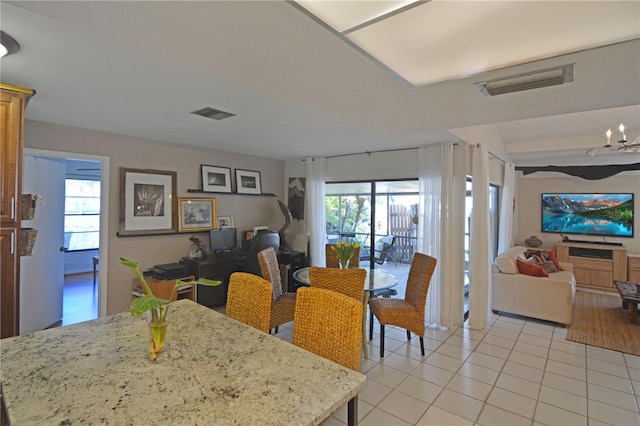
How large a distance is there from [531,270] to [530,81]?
Result: 3.59 meters

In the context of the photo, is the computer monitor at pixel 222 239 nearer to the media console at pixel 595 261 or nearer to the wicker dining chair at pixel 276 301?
the wicker dining chair at pixel 276 301

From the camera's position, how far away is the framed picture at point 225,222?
4854mm

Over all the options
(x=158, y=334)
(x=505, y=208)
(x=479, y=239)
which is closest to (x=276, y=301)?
(x=158, y=334)

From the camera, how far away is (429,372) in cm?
292

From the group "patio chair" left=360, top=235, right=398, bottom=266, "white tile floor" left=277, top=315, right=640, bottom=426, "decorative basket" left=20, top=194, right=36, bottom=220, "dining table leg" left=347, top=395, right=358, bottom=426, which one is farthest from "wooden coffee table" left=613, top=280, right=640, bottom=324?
"decorative basket" left=20, top=194, right=36, bottom=220

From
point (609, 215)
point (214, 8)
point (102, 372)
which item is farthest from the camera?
point (609, 215)

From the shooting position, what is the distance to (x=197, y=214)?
4555 millimetres

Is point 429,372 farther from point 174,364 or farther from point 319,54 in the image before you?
point 319,54

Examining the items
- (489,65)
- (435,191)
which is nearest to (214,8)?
(489,65)

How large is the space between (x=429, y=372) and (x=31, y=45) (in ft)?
11.9

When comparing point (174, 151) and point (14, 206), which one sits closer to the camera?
point (14, 206)

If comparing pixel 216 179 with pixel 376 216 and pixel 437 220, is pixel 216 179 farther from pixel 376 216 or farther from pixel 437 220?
pixel 437 220

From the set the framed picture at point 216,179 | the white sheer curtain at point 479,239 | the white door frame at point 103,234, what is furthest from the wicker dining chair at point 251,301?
the white sheer curtain at point 479,239

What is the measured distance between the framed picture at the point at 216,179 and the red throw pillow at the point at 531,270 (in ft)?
14.4
